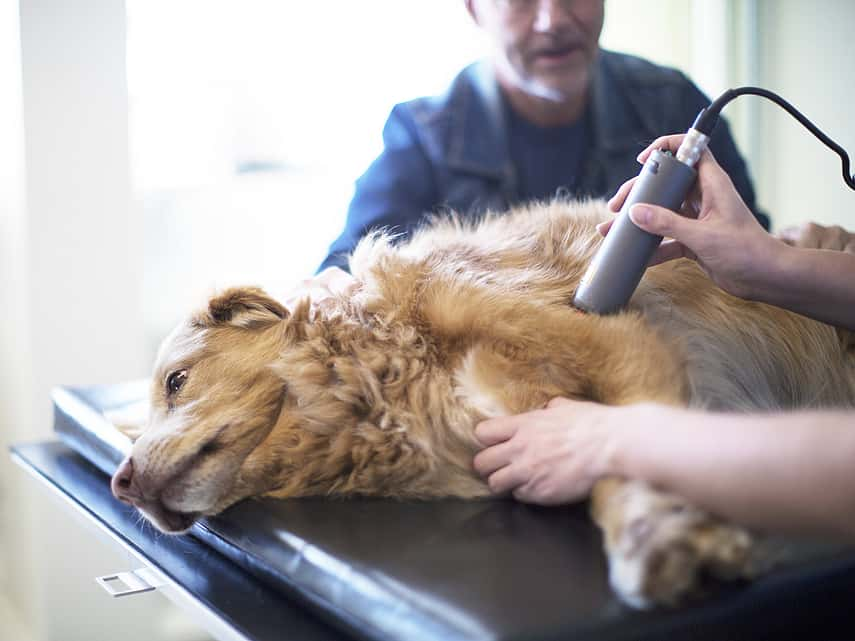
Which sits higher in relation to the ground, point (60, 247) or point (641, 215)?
point (641, 215)

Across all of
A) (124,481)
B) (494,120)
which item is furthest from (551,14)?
(124,481)

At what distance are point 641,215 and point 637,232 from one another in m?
0.04

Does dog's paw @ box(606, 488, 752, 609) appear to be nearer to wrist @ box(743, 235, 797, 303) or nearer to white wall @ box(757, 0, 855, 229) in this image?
wrist @ box(743, 235, 797, 303)

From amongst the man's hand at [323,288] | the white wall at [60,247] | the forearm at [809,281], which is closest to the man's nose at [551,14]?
the man's hand at [323,288]

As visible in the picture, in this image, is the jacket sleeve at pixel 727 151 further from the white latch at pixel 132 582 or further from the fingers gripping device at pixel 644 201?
the white latch at pixel 132 582

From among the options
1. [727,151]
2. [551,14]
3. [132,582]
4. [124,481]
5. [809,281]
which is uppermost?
[551,14]

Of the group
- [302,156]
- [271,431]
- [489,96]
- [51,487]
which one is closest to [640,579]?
[271,431]

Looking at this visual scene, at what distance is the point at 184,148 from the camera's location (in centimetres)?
257

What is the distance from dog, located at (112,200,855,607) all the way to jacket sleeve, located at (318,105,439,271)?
1.81ft

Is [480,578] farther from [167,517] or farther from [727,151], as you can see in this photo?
[727,151]

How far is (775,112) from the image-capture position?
203cm

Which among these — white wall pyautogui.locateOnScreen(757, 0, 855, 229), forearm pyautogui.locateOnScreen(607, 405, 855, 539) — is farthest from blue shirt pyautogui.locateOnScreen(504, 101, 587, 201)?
forearm pyautogui.locateOnScreen(607, 405, 855, 539)

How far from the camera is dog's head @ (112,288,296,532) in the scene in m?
1.21

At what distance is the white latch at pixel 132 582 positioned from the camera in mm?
1186
